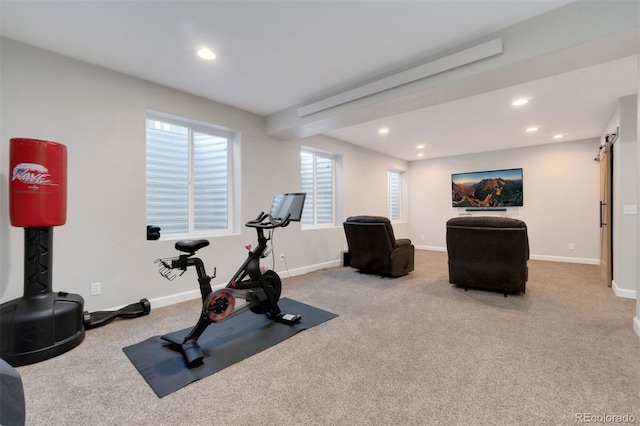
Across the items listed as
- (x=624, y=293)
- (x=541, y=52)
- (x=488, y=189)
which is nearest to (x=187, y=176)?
(x=541, y=52)

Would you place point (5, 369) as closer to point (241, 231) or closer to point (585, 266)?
point (241, 231)

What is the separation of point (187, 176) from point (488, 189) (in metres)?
6.84

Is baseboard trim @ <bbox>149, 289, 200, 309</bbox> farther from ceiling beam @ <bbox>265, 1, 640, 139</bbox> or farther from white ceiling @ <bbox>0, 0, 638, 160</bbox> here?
ceiling beam @ <bbox>265, 1, 640, 139</bbox>

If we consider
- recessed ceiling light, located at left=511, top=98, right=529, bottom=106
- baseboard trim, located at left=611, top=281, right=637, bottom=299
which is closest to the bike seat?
recessed ceiling light, located at left=511, top=98, right=529, bottom=106

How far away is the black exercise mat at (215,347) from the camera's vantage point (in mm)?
1921

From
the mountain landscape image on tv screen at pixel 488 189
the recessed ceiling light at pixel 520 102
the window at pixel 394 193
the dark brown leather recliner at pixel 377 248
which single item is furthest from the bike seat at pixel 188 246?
the mountain landscape image on tv screen at pixel 488 189

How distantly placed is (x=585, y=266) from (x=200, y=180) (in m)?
7.28

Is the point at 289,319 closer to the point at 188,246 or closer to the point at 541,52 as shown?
the point at 188,246

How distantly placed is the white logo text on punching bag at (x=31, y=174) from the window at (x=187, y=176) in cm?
124

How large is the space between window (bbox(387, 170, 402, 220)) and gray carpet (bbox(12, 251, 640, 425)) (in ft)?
16.1

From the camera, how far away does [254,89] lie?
3498 millimetres

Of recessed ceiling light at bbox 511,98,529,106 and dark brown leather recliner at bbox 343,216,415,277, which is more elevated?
recessed ceiling light at bbox 511,98,529,106

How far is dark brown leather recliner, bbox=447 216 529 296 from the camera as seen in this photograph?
3.41 m

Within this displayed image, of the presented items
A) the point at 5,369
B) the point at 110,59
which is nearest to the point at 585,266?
the point at 5,369
